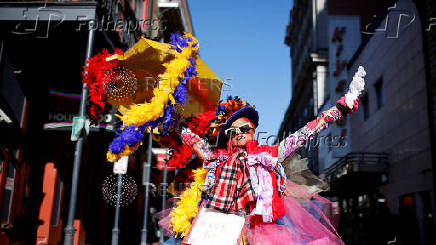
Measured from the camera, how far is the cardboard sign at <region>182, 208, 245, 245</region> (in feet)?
11.2

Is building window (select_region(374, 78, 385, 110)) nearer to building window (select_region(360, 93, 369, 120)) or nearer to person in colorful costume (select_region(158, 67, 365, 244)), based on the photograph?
building window (select_region(360, 93, 369, 120))

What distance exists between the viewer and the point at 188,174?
5586 mm

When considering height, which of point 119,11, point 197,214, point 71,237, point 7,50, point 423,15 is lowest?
point 71,237

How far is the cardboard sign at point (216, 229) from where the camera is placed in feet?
11.2

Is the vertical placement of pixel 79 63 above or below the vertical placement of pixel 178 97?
above

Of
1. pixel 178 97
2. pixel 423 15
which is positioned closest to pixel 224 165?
pixel 178 97

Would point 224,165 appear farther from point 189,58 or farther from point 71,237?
point 71,237

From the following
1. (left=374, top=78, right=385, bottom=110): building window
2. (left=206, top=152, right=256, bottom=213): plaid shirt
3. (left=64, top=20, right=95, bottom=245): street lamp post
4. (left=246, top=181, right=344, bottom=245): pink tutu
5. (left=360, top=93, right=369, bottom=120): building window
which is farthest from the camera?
(left=360, top=93, right=369, bottom=120): building window

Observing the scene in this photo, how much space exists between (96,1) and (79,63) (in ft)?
7.21

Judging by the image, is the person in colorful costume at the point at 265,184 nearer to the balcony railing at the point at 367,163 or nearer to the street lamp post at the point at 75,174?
the street lamp post at the point at 75,174

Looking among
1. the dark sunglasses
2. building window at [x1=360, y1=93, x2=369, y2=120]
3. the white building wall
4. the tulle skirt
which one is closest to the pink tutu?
the tulle skirt

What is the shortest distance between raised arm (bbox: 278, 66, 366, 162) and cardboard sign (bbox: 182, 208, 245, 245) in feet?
2.73

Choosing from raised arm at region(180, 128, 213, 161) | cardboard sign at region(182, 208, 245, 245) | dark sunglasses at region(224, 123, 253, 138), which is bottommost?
cardboard sign at region(182, 208, 245, 245)

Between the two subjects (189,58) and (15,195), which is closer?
(189,58)
